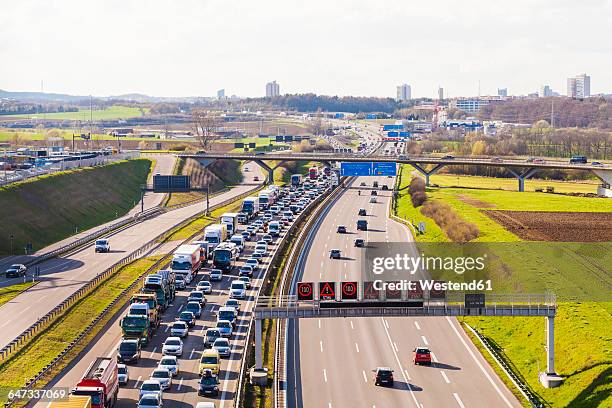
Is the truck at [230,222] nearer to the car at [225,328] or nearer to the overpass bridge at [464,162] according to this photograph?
the car at [225,328]

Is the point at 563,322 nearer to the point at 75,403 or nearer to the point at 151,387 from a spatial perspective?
the point at 151,387

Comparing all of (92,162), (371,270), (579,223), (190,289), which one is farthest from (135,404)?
(92,162)

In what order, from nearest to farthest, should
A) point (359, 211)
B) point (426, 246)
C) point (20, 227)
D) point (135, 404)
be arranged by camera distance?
point (135, 404) < point (426, 246) < point (20, 227) < point (359, 211)

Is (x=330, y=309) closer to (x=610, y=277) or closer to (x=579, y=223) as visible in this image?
(x=610, y=277)

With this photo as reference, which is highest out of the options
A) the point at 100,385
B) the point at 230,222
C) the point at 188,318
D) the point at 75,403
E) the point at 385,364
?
the point at 230,222

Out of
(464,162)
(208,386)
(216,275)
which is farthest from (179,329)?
(464,162)

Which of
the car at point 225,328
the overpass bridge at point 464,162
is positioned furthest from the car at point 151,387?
the overpass bridge at point 464,162
